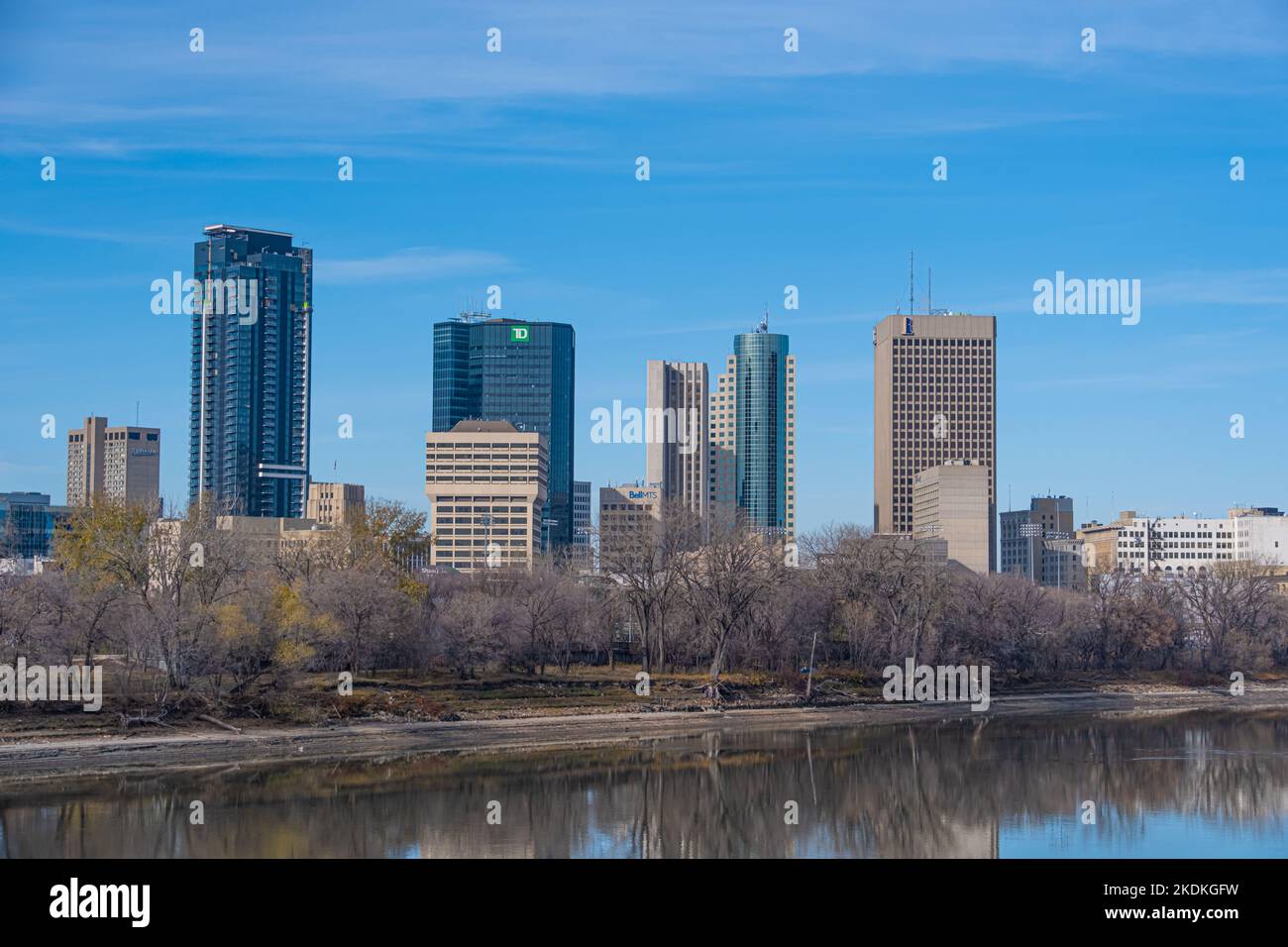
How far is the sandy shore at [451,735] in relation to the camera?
50469 millimetres

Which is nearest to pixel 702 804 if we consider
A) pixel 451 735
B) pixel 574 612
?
pixel 451 735

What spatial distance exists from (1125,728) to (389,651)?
120 ft

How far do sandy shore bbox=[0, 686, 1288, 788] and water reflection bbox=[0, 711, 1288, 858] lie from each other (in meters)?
2.22

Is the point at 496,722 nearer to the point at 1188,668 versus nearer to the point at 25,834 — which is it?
the point at 25,834

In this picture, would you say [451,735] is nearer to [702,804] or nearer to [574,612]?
[702,804]

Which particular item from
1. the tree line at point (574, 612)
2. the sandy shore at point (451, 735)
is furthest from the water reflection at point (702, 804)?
the tree line at point (574, 612)

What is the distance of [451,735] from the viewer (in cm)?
6162

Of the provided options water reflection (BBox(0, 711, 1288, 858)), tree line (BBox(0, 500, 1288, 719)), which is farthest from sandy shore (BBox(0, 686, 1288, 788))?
tree line (BBox(0, 500, 1288, 719))

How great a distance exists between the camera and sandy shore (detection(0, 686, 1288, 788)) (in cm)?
5047

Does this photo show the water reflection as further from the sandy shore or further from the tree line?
the tree line

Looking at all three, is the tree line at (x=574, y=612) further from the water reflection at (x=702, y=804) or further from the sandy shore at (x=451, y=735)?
the water reflection at (x=702, y=804)

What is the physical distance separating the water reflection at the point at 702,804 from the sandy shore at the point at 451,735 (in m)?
2.22
